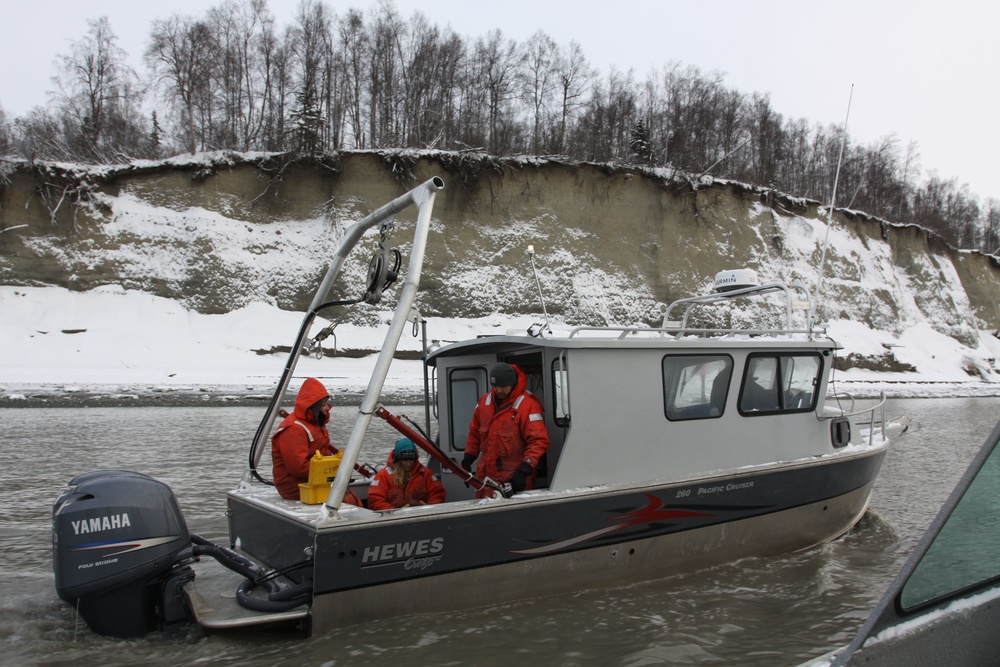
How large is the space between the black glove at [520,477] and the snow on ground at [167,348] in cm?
1549

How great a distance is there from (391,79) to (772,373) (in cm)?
4071

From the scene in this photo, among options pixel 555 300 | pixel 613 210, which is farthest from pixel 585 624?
pixel 613 210

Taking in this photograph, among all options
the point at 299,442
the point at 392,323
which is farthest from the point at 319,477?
the point at 392,323

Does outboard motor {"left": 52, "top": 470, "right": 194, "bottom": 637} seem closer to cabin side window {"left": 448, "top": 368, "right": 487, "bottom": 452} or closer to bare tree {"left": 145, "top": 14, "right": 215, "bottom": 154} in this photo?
cabin side window {"left": 448, "top": 368, "right": 487, "bottom": 452}

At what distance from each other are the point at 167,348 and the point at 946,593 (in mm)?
27203

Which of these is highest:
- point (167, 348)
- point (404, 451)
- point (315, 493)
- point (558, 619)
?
point (404, 451)

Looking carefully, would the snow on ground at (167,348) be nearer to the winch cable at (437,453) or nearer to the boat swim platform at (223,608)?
the winch cable at (437,453)

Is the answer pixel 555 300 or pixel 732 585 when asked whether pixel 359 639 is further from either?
pixel 555 300

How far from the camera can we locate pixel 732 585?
261 inches

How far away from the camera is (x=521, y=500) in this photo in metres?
5.64

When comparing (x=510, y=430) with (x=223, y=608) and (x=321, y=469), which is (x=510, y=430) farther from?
(x=223, y=608)

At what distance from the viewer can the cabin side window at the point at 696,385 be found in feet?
21.9

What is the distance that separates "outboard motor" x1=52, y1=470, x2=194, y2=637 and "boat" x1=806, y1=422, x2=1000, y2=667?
4.15 metres

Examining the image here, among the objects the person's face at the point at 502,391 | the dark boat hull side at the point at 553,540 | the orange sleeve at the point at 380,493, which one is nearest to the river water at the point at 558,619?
the dark boat hull side at the point at 553,540
